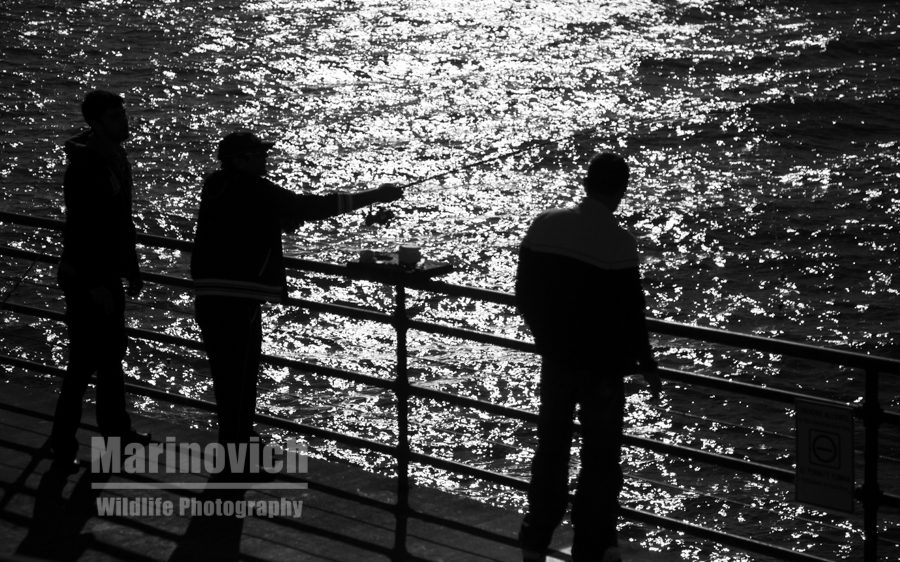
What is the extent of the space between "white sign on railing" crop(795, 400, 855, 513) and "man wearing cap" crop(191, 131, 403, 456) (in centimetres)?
230

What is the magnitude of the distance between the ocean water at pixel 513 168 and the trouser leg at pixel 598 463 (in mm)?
3653

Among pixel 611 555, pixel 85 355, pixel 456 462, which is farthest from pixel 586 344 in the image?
pixel 85 355

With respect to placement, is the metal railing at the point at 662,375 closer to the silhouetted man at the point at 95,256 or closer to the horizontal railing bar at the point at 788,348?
the horizontal railing bar at the point at 788,348

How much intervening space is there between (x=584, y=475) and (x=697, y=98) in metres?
25.3

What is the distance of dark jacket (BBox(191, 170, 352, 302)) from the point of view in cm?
671

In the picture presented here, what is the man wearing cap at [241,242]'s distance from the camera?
22.0ft

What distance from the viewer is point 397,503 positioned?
6.92 metres

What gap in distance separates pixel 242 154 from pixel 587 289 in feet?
6.37

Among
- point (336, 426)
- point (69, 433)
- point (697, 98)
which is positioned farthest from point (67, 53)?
point (69, 433)

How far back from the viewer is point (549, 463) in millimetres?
5949

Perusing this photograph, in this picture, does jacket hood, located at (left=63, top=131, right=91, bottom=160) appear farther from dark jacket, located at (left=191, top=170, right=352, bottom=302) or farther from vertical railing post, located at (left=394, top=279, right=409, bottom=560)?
vertical railing post, located at (left=394, top=279, right=409, bottom=560)

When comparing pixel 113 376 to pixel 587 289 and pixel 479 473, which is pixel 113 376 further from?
pixel 587 289

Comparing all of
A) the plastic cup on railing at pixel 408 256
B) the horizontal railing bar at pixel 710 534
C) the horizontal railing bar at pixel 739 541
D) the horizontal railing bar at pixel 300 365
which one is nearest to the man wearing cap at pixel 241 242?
the plastic cup on railing at pixel 408 256

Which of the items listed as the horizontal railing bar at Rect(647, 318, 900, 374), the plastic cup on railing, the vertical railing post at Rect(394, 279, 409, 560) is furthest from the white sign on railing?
the plastic cup on railing
